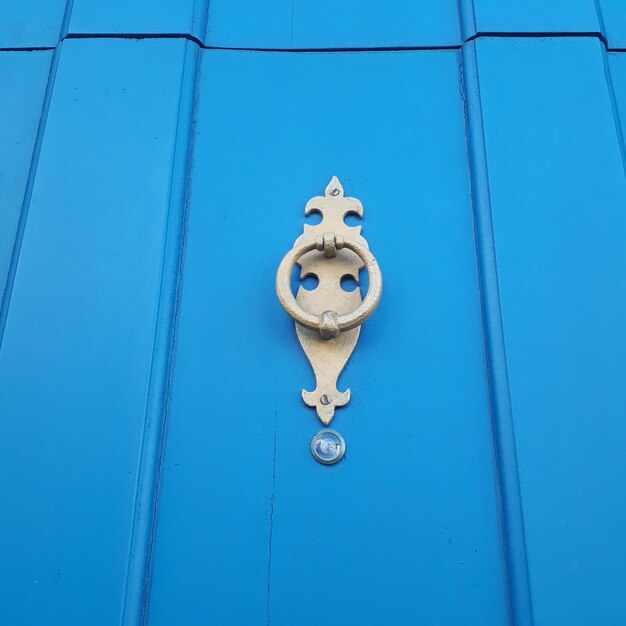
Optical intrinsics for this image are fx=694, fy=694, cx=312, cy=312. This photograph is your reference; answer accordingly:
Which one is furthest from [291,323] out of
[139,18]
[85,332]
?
[139,18]

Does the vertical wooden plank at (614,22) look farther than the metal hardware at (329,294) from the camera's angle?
Yes

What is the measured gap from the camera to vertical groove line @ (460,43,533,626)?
68 centimetres

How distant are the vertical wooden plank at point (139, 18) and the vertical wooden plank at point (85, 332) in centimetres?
2

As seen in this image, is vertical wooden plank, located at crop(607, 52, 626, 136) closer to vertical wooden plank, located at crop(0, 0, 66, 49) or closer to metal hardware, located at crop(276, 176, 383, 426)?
metal hardware, located at crop(276, 176, 383, 426)

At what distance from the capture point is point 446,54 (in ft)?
3.14

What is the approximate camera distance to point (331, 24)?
980 millimetres

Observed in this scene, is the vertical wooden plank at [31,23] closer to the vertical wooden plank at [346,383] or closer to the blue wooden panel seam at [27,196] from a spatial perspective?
the blue wooden panel seam at [27,196]

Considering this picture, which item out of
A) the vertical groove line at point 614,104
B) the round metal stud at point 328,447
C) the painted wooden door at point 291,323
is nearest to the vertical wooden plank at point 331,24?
the painted wooden door at point 291,323

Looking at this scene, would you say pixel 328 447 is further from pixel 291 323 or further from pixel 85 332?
pixel 85 332

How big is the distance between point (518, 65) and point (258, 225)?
1.34ft

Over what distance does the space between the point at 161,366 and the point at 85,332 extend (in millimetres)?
95

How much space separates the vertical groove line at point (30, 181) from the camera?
31.8 inches

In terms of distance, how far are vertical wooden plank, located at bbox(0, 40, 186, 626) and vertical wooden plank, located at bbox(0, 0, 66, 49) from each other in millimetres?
67

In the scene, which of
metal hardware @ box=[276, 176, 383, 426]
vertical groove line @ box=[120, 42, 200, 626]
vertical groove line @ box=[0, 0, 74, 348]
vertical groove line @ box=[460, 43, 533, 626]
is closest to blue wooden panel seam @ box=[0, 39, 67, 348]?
vertical groove line @ box=[0, 0, 74, 348]
